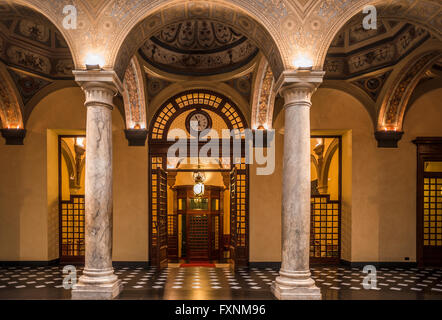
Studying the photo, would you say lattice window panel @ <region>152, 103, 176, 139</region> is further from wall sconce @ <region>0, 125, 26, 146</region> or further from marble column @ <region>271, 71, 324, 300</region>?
marble column @ <region>271, 71, 324, 300</region>

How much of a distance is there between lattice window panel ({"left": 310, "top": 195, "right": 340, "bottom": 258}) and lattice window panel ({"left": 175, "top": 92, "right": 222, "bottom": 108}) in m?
4.60

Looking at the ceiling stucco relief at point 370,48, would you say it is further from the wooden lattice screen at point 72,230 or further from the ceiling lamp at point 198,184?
the wooden lattice screen at point 72,230

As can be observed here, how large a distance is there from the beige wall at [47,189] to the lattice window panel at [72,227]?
0.98ft

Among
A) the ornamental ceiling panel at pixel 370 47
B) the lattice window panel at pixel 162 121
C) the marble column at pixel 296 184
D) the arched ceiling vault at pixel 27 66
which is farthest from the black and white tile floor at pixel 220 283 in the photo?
the ornamental ceiling panel at pixel 370 47

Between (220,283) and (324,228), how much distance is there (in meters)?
4.68

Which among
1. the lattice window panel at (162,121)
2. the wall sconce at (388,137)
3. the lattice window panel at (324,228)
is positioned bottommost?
the lattice window panel at (324,228)

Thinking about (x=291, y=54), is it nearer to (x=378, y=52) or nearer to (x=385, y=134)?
(x=378, y=52)

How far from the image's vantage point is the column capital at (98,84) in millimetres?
6613

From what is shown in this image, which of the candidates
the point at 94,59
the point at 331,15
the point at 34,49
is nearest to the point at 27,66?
the point at 34,49

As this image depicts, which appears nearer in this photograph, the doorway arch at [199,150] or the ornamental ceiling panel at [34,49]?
the ornamental ceiling panel at [34,49]

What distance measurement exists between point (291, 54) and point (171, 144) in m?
5.83

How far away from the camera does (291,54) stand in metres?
6.78
